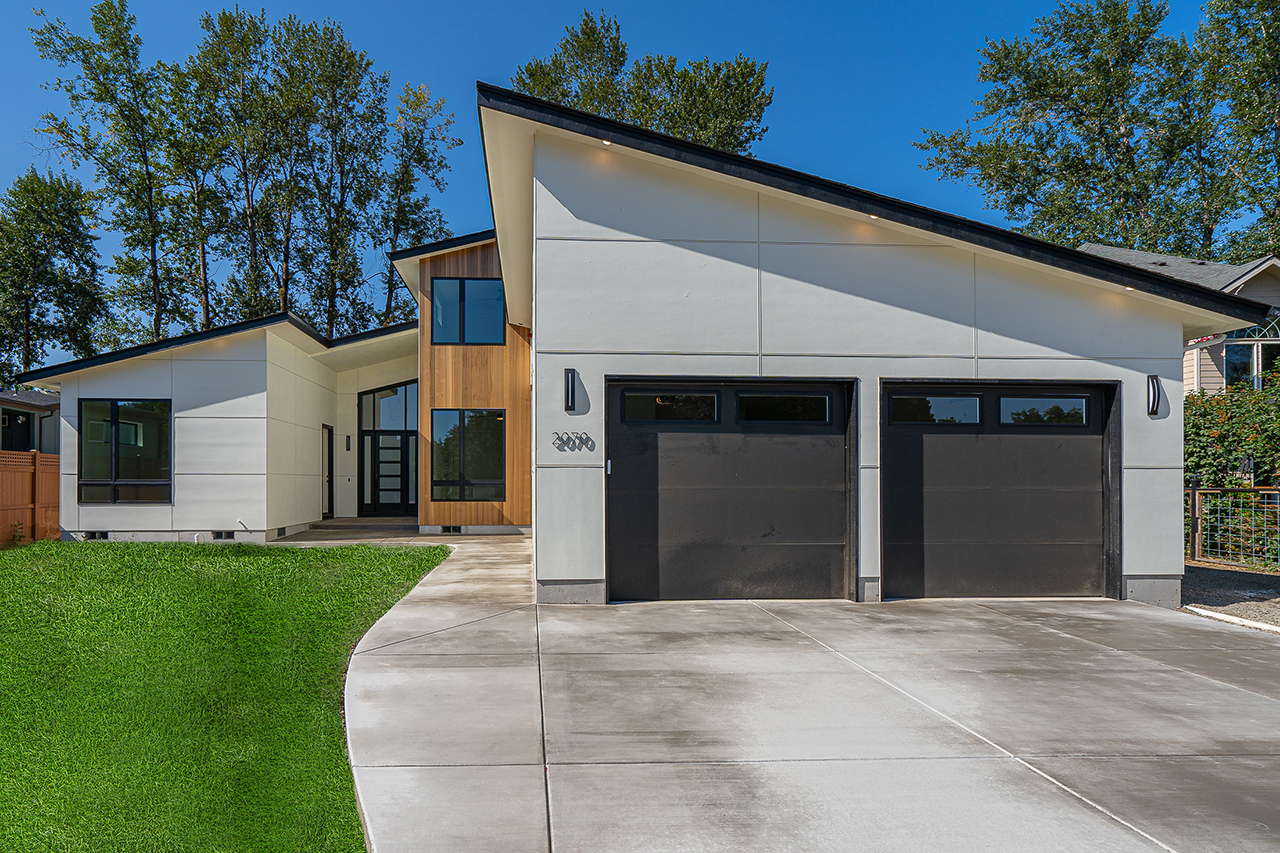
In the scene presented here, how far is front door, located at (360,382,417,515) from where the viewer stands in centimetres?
1900

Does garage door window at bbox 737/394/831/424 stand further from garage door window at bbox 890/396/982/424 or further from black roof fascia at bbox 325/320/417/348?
black roof fascia at bbox 325/320/417/348

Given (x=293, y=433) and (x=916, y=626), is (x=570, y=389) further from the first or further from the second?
(x=293, y=433)

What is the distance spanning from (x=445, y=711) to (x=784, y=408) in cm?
496

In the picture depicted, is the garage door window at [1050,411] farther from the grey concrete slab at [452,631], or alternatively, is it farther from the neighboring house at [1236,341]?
the neighboring house at [1236,341]

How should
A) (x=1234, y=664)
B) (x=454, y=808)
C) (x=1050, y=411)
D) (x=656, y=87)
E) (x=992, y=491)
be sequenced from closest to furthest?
(x=454, y=808), (x=1234, y=664), (x=992, y=491), (x=1050, y=411), (x=656, y=87)

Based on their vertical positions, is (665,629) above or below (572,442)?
below

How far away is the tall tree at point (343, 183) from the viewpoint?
27031 mm

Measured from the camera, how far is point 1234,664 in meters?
5.60

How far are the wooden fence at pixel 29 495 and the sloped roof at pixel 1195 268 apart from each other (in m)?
19.6

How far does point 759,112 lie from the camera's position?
89.7ft

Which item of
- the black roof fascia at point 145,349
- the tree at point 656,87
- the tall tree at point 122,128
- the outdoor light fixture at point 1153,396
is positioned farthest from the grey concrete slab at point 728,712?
the tall tree at point 122,128

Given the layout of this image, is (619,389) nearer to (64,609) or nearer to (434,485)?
(64,609)

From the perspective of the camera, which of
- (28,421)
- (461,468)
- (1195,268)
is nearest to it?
(461,468)

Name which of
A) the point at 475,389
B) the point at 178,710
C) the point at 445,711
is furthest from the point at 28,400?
the point at 445,711
